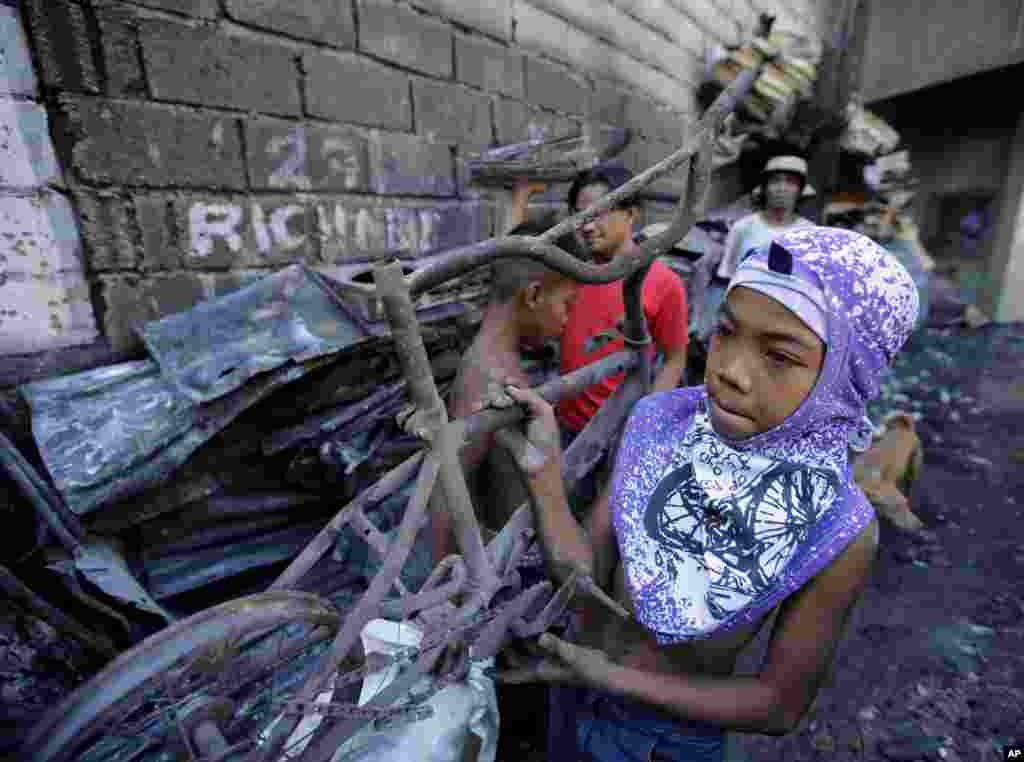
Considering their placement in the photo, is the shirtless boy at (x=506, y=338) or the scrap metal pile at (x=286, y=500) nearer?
the scrap metal pile at (x=286, y=500)

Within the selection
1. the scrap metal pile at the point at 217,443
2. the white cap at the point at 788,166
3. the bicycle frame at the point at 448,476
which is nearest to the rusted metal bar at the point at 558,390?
the bicycle frame at the point at 448,476

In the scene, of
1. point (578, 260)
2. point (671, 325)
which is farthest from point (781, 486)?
point (671, 325)

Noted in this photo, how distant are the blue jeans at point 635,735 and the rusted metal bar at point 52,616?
4.98 feet

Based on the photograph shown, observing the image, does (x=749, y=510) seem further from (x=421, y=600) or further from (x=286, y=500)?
(x=286, y=500)

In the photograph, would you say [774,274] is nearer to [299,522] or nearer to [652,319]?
[652,319]

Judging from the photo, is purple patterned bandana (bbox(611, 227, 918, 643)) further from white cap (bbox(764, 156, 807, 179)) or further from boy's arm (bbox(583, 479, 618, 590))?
white cap (bbox(764, 156, 807, 179))

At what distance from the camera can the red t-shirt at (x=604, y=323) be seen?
2.62 m

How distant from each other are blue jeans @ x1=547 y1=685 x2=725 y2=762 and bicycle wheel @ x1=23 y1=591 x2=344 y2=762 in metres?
0.74

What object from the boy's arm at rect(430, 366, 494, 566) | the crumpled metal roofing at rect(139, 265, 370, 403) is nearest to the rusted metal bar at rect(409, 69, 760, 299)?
the boy's arm at rect(430, 366, 494, 566)

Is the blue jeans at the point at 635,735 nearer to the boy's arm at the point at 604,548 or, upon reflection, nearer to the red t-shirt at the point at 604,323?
the boy's arm at the point at 604,548

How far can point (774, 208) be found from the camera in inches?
178

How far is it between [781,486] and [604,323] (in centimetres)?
167

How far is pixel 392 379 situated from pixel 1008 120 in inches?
612

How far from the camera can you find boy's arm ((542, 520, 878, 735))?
1.09 meters
